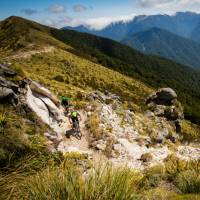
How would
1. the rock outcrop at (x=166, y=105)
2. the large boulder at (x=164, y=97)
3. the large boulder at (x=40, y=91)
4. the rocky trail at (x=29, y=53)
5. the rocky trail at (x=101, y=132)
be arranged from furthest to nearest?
the rocky trail at (x=29, y=53) → the large boulder at (x=164, y=97) → the rock outcrop at (x=166, y=105) → the large boulder at (x=40, y=91) → the rocky trail at (x=101, y=132)

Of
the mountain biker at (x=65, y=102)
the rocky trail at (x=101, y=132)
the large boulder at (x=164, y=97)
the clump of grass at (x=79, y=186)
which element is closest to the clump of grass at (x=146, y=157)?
the rocky trail at (x=101, y=132)

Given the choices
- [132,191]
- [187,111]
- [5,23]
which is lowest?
[187,111]

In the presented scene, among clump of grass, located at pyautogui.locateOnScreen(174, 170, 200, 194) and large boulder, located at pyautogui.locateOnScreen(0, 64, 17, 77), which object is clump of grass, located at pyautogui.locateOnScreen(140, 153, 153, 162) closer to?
clump of grass, located at pyautogui.locateOnScreen(174, 170, 200, 194)

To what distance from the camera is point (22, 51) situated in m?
80.5

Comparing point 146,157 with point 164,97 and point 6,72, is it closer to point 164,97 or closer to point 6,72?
point 6,72

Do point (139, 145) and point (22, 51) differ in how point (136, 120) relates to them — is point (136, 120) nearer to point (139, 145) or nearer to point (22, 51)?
point (139, 145)

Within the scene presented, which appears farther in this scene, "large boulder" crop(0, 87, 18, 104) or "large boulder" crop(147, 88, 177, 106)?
"large boulder" crop(147, 88, 177, 106)

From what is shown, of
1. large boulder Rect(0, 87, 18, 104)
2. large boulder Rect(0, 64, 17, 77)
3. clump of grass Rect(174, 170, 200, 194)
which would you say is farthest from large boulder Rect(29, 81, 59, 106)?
clump of grass Rect(174, 170, 200, 194)

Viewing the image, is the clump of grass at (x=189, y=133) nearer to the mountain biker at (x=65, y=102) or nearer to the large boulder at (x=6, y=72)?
the mountain biker at (x=65, y=102)

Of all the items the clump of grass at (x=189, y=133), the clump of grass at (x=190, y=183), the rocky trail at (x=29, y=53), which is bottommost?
the clump of grass at (x=189, y=133)

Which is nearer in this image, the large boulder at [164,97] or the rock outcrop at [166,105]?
the rock outcrop at [166,105]

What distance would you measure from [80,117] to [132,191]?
842 inches

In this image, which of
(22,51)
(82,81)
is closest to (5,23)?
(22,51)

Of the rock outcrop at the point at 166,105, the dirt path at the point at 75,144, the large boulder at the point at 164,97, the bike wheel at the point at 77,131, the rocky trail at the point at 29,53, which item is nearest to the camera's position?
the dirt path at the point at 75,144
